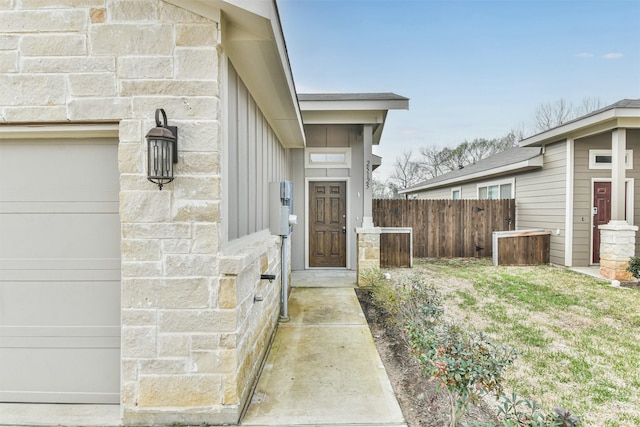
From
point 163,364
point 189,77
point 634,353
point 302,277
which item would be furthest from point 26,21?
point 634,353

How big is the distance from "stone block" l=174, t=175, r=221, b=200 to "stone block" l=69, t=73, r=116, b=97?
72 centimetres

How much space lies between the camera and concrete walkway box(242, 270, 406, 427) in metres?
2.05

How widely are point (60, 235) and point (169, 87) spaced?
126 centimetres

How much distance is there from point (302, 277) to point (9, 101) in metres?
4.79

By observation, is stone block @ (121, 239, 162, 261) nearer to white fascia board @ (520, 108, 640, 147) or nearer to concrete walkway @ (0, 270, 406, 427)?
concrete walkway @ (0, 270, 406, 427)

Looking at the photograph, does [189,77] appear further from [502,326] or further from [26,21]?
[502,326]

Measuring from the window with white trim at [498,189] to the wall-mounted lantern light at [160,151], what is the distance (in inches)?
402

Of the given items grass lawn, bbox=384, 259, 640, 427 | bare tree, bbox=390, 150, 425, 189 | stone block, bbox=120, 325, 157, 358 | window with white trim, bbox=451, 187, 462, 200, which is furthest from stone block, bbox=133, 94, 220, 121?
bare tree, bbox=390, 150, 425, 189

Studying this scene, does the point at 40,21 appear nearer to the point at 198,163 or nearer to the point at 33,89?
the point at 33,89

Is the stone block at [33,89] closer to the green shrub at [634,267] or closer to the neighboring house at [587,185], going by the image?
the neighboring house at [587,185]

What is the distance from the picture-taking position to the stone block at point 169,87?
1.93m

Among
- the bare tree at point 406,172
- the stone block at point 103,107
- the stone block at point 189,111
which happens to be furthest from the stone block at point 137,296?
the bare tree at point 406,172

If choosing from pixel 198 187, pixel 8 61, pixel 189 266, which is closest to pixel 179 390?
pixel 189 266

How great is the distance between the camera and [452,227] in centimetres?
880
